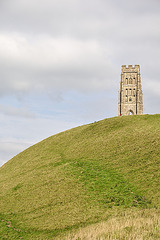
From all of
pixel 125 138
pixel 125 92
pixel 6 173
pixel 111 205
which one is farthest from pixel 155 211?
pixel 125 92

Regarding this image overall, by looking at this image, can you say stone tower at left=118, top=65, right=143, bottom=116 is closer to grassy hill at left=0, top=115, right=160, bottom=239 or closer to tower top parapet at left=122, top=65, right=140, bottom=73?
tower top parapet at left=122, top=65, right=140, bottom=73

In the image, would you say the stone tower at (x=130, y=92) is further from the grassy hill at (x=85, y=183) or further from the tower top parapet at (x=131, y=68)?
the grassy hill at (x=85, y=183)

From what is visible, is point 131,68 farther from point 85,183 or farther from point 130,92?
point 85,183

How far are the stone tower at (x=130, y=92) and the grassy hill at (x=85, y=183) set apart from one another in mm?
57017

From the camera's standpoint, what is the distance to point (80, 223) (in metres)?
25.0

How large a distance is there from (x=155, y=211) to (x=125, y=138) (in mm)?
22209

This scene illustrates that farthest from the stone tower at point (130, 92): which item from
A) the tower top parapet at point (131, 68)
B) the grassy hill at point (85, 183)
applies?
the grassy hill at point (85, 183)

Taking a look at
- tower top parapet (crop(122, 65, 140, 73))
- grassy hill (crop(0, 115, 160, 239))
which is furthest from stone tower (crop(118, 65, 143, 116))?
grassy hill (crop(0, 115, 160, 239))

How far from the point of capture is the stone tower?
111 m

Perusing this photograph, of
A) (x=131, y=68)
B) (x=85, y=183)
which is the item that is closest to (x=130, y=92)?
(x=131, y=68)

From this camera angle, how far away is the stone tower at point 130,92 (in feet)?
364

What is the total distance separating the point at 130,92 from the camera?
370 ft

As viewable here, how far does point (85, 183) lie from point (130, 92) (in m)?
83.9

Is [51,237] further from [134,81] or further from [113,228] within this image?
[134,81]
